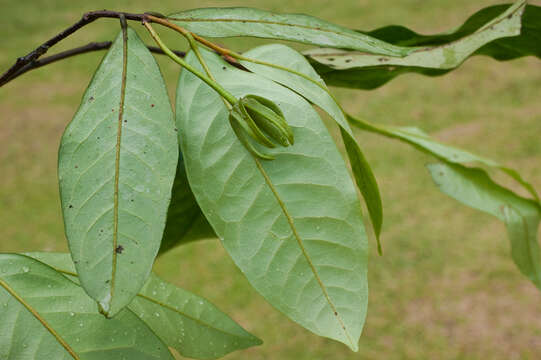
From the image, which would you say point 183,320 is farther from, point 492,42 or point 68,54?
point 492,42

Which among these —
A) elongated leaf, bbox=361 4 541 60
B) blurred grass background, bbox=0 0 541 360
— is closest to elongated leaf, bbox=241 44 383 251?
elongated leaf, bbox=361 4 541 60

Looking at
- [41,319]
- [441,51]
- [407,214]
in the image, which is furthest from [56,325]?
[407,214]

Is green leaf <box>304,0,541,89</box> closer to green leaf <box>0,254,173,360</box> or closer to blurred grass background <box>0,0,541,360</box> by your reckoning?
green leaf <box>0,254,173,360</box>

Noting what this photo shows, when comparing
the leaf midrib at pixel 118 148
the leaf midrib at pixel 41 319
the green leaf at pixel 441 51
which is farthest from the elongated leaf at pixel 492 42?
the leaf midrib at pixel 41 319

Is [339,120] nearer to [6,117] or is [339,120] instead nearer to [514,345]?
[514,345]

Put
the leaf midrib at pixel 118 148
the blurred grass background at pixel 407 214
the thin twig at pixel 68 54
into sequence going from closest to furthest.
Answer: the leaf midrib at pixel 118 148, the thin twig at pixel 68 54, the blurred grass background at pixel 407 214

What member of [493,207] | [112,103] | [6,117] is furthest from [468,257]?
[6,117]

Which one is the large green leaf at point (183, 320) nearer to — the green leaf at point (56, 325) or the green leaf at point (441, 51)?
the green leaf at point (56, 325)
